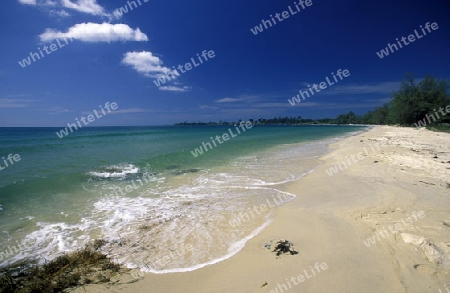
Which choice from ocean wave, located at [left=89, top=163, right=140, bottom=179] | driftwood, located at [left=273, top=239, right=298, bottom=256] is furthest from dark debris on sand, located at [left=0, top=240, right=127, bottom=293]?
ocean wave, located at [left=89, top=163, right=140, bottom=179]

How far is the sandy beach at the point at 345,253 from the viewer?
3.41 meters

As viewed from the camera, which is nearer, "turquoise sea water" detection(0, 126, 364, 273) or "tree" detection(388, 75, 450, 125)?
"turquoise sea water" detection(0, 126, 364, 273)

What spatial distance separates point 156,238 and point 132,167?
9.91 meters

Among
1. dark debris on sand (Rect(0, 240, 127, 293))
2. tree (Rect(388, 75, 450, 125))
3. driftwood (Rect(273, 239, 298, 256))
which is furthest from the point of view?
tree (Rect(388, 75, 450, 125))

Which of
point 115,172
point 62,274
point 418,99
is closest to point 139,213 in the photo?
point 62,274

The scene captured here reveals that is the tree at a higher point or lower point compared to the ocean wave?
lower

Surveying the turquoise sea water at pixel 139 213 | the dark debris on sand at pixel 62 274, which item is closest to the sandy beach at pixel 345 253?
the dark debris on sand at pixel 62 274

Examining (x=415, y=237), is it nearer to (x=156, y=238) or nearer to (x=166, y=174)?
(x=156, y=238)

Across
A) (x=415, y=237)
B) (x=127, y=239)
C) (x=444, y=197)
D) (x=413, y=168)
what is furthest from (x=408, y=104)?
(x=127, y=239)

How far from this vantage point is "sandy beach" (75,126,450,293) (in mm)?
3408

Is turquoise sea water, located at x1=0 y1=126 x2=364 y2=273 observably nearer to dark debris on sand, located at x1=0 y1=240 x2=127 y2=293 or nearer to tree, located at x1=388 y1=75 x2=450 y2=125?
dark debris on sand, located at x1=0 y1=240 x2=127 y2=293

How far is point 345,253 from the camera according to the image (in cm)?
414

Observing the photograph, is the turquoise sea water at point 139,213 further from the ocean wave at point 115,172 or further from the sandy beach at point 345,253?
the sandy beach at point 345,253

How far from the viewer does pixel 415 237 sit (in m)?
4.28
